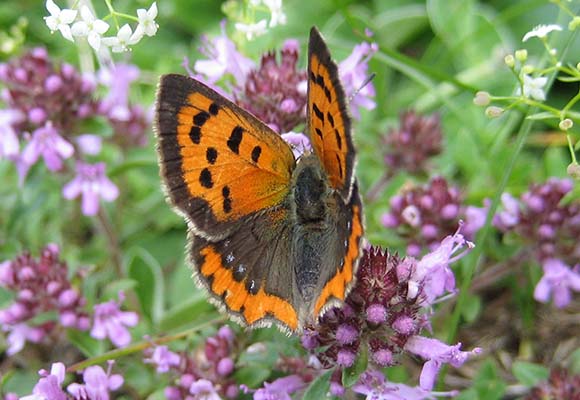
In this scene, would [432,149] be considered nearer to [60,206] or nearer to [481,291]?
[481,291]

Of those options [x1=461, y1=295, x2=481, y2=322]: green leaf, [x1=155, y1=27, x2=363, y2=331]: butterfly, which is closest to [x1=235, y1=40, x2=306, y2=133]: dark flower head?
[x1=155, y1=27, x2=363, y2=331]: butterfly

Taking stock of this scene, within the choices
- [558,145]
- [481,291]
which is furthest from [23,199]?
[558,145]

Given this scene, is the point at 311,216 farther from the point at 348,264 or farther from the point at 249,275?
the point at 348,264

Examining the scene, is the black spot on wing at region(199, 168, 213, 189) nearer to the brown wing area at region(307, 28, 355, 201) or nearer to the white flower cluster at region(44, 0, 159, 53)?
the brown wing area at region(307, 28, 355, 201)

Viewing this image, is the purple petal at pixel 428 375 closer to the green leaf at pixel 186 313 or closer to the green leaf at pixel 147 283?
the green leaf at pixel 186 313

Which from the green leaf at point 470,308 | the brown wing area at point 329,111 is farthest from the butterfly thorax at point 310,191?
the green leaf at point 470,308

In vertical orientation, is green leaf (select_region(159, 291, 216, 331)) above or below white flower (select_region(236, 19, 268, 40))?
below
